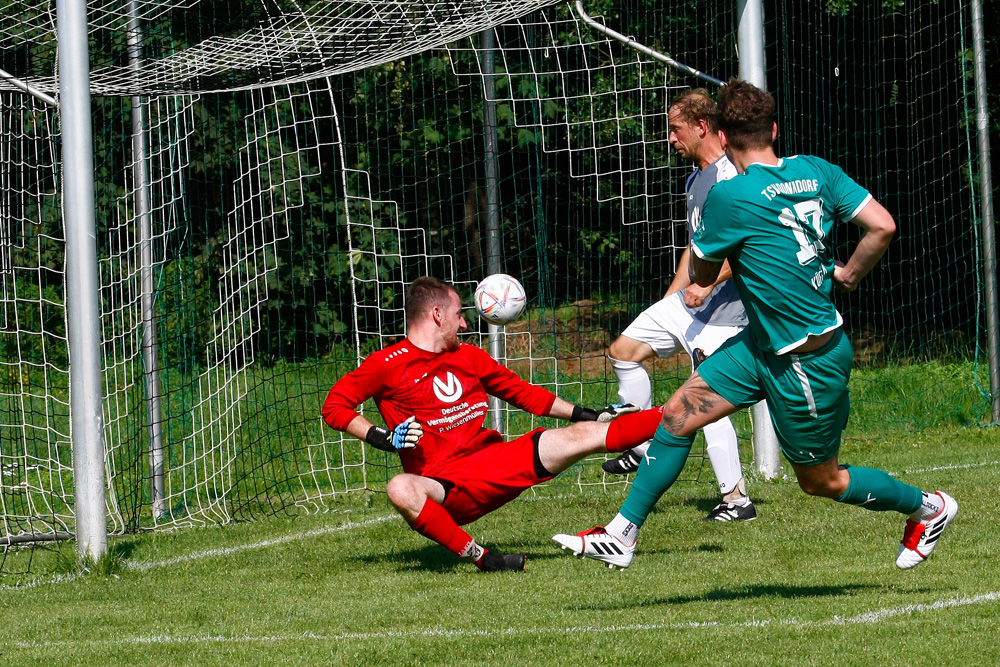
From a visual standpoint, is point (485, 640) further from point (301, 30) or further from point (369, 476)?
point (369, 476)

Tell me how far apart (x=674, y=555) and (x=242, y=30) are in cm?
450

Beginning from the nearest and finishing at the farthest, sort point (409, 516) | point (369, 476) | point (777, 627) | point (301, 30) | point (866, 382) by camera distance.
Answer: point (777, 627) < point (409, 516) < point (301, 30) < point (369, 476) < point (866, 382)

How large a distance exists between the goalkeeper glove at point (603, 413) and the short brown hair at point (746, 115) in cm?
186

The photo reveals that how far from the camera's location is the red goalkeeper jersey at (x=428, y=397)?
6.29m

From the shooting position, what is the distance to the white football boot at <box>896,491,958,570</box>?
4.98m

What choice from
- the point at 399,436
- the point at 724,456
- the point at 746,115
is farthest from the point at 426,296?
the point at 746,115

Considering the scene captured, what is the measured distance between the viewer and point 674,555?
20.4ft

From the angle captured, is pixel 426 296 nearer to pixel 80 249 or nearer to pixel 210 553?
pixel 80 249

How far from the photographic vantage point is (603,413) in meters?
6.23

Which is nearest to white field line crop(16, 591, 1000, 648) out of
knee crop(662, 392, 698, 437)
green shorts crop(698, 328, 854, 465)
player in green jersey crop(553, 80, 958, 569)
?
player in green jersey crop(553, 80, 958, 569)

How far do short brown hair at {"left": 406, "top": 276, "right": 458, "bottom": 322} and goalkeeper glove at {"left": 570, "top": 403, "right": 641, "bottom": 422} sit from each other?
876mm

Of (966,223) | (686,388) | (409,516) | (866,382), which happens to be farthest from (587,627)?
(966,223)

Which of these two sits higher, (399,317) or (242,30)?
(242,30)

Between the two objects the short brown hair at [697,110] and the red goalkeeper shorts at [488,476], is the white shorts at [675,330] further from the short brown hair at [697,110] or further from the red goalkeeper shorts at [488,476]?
the red goalkeeper shorts at [488,476]
